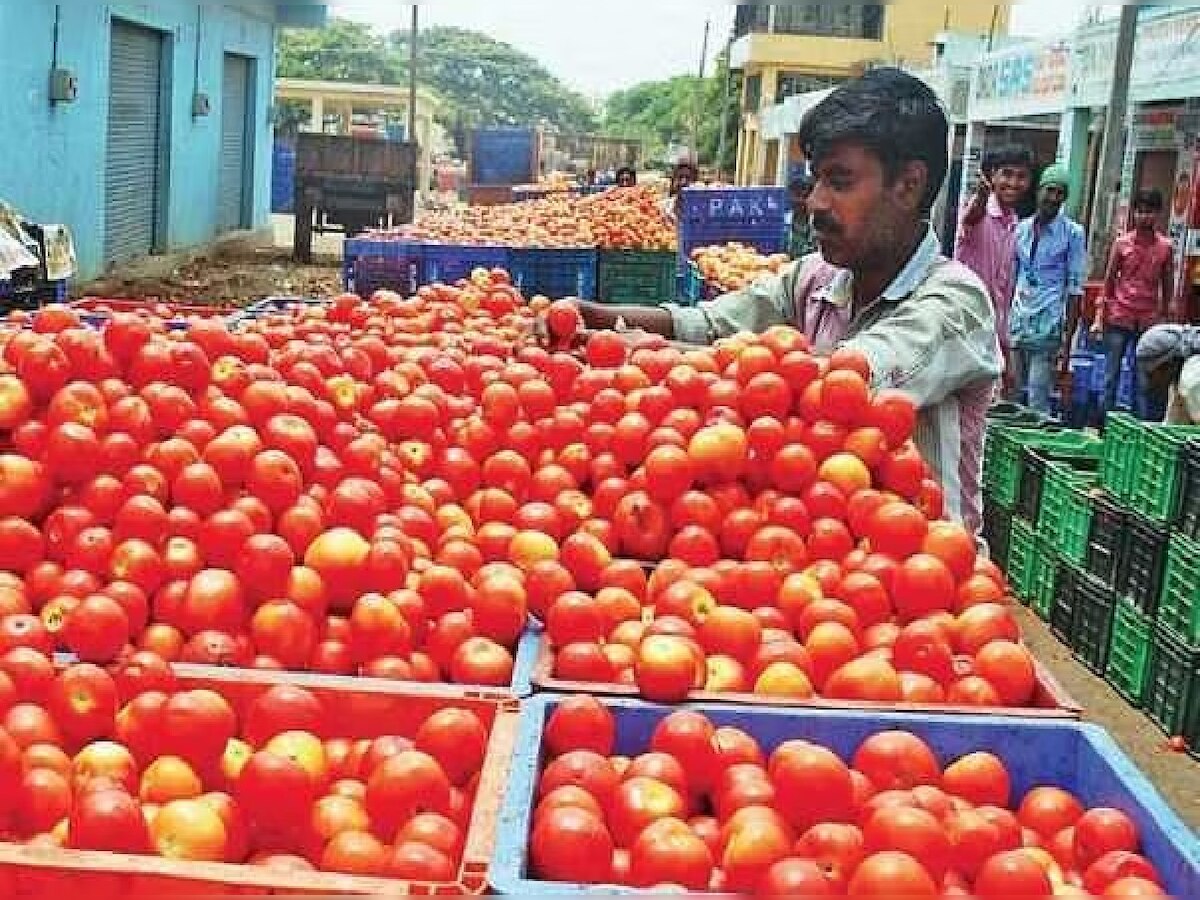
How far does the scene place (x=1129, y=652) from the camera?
6410 mm

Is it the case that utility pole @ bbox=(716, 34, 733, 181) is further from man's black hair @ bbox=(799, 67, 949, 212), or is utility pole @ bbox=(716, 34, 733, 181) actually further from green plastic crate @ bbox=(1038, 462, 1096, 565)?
man's black hair @ bbox=(799, 67, 949, 212)

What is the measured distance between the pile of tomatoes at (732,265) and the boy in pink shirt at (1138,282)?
8.04ft

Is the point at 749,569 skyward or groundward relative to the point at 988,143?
groundward

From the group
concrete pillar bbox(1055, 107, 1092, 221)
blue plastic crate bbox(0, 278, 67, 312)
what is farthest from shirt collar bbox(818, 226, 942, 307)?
concrete pillar bbox(1055, 107, 1092, 221)

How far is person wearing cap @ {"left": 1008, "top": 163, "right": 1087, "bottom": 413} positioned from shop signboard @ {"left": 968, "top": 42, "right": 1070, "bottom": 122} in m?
6.81

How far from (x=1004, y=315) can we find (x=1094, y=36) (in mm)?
7889

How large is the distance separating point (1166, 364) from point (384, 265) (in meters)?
5.11

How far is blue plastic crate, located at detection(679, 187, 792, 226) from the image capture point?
12.4 meters

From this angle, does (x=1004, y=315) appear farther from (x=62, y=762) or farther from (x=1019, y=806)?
(x=62, y=762)

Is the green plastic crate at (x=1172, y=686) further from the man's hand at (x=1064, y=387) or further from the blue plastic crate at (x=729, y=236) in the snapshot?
the blue plastic crate at (x=729, y=236)

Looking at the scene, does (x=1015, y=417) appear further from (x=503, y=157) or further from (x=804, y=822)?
(x=503, y=157)

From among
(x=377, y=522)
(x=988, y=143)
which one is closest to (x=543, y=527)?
(x=377, y=522)

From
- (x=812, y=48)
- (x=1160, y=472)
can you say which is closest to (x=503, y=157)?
(x=812, y=48)

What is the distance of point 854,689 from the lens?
247 centimetres
